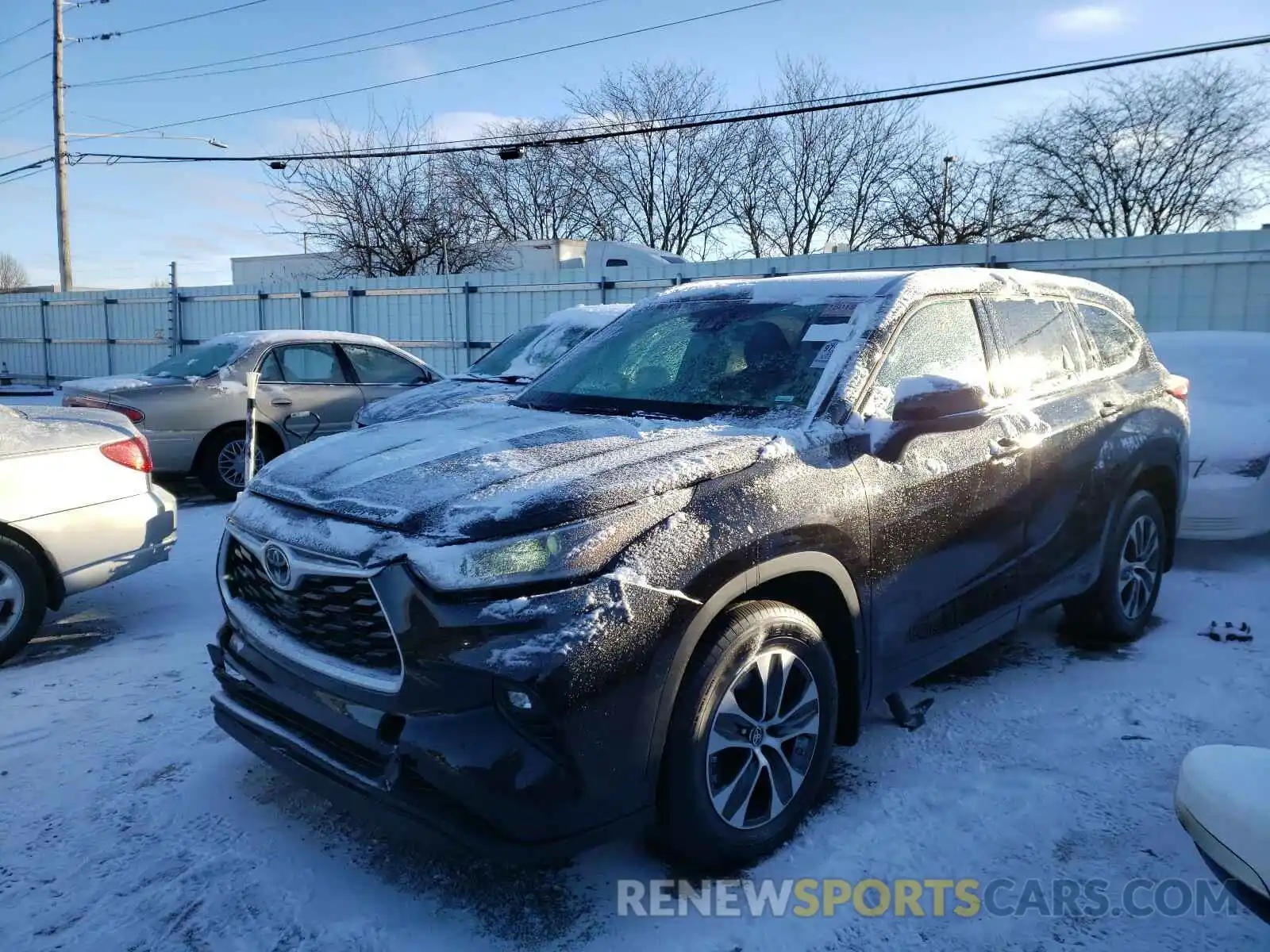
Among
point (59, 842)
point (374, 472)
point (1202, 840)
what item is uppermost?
point (374, 472)

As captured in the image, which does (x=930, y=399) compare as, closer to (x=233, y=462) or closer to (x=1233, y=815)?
(x=1233, y=815)

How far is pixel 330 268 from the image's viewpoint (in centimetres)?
3045

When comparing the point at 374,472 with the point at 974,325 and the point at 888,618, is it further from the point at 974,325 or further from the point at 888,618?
the point at 974,325

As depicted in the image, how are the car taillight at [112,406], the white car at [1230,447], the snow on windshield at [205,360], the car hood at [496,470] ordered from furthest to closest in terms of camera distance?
the snow on windshield at [205,360] → the car taillight at [112,406] → the white car at [1230,447] → the car hood at [496,470]

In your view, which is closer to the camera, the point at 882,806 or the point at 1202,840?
the point at 1202,840

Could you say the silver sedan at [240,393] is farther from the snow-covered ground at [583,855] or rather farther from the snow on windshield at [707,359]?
the snow on windshield at [707,359]

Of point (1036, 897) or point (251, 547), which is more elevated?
point (251, 547)

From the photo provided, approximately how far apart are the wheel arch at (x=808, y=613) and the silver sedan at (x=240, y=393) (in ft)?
23.7

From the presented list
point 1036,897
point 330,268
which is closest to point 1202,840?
point 1036,897

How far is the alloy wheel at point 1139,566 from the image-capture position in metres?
4.66

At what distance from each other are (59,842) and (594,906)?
1742 millimetres

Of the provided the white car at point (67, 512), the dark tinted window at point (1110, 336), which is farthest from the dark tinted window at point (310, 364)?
the dark tinted window at point (1110, 336)

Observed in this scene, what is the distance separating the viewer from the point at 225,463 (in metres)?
8.92

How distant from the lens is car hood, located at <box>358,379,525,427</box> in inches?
281
